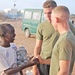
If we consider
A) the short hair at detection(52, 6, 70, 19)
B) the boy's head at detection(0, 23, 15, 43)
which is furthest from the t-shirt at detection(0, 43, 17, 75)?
the short hair at detection(52, 6, 70, 19)

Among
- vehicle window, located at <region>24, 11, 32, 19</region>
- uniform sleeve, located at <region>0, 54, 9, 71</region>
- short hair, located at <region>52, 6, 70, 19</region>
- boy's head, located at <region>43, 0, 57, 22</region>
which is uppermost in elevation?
short hair, located at <region>52, 6, 70, 19</region>

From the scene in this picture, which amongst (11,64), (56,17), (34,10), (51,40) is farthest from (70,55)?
(34,10)

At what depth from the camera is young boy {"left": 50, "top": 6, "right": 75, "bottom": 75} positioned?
2662 millimetres

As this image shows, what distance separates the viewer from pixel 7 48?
3.21 m

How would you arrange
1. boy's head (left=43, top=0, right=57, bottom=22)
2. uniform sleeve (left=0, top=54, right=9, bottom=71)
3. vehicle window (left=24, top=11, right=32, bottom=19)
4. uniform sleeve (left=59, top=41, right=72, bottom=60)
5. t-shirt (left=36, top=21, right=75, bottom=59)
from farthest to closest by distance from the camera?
vehicle window (left=24, top=11, right=32, bottom=19) < t-shirt (left=36, top=21, right=75, bottom=59) < boy's head (left=43, top=0, right=57, bottom=22) < uniform sleeve (left=0, top=54, right=9, bottom=71) < uniform sleeve (left=59, top=41, right=72, bottom=60)

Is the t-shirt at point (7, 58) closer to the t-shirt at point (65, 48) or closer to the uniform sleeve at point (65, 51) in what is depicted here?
the t-shirt at point (65, 48)

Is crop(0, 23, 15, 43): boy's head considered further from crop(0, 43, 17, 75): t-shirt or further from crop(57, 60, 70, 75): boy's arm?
crop(57, 60, 70, 75): boy's arm

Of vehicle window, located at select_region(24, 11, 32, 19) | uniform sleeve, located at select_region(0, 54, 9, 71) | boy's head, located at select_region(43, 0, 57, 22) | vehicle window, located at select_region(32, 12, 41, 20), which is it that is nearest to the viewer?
uniform sleeve, located at select_region(0, 54, 9, 71)

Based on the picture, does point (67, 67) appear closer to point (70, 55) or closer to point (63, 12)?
point (70, 55)

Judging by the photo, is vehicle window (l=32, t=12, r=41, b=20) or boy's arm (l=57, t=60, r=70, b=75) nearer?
boy's arm (l=57, t=60, r=70, b=75)

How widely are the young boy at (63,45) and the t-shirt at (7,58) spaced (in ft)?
1.83

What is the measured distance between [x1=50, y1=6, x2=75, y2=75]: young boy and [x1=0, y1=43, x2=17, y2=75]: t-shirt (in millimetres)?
556

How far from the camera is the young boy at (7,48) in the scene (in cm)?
312

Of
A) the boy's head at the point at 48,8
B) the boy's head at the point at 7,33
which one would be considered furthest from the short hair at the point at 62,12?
the boy's head at the point at 48,8
